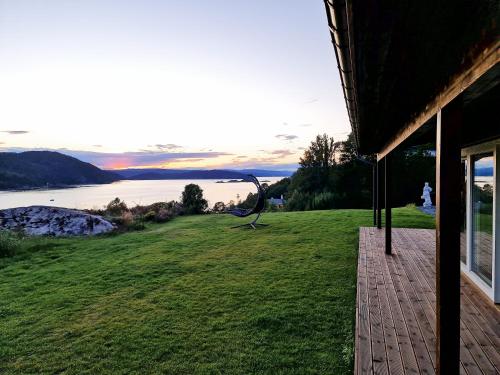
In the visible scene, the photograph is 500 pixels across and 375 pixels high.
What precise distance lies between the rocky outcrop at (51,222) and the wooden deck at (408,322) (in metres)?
8.41

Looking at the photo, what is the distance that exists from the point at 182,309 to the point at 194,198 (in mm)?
11251

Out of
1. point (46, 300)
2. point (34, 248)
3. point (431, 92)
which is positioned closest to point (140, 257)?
point (46, 300)

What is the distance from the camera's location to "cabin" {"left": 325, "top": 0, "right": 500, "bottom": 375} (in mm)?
1006

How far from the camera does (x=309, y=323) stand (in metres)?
3.45

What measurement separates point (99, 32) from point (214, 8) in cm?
278

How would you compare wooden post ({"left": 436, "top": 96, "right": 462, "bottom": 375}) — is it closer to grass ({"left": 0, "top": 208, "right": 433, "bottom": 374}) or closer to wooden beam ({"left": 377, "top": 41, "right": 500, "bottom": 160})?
wooden beam ({"left": 377, "top": 41, "right": 500, "bottom": 160})

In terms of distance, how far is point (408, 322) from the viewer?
3.34 metres

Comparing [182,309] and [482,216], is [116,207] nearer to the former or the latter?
[182,309]

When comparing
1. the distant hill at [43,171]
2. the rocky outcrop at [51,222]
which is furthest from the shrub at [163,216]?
the distant hill at [43,171]

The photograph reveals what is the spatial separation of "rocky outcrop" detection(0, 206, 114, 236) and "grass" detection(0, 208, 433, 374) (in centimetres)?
253

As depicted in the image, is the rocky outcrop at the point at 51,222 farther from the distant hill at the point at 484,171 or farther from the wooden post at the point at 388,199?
the distant hill at the point at 484,171

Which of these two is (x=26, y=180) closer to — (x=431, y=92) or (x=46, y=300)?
(x=46, y=300)

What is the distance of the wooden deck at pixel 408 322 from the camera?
259 centimetres

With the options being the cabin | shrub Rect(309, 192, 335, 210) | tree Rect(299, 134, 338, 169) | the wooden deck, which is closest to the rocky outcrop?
the wooden deck
